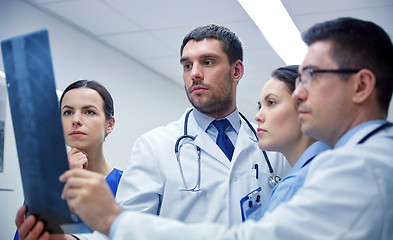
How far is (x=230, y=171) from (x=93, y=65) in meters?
2.57

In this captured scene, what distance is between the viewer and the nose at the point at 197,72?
5.44 feet

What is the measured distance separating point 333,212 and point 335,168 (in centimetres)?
8

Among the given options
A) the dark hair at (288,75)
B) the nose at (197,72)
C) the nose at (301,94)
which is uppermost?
the nose at (197,72)

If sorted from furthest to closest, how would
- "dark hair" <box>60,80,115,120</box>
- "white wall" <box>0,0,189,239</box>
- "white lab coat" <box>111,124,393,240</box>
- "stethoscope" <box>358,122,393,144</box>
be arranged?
1. "white wall" <box>0,0,189,239</box>
2. "dark hair" <box>60,80,115,120</box>
3. "stethoscope" <box>358,122,393,144</box>
4. "white lab coat" <box>111,124,393,240</box>

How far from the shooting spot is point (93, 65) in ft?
Result: 12.4

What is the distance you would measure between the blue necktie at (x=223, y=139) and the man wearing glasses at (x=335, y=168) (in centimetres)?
65

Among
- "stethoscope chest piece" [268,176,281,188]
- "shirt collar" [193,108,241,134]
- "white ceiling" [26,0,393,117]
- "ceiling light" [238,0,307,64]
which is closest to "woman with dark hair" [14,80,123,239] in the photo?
"shirt collar" [193,108,241,134]

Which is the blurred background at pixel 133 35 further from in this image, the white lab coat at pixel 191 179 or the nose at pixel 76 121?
the white lab coat at pixel 191 179

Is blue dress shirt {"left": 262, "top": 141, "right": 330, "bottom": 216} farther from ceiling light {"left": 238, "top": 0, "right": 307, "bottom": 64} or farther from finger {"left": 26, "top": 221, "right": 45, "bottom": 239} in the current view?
ceiling light {"left": 238, "top": 0, "right": 307, "bottom": 64}

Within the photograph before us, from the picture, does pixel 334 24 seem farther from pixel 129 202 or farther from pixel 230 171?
pixel 129 202

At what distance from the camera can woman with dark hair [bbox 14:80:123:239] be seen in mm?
1778

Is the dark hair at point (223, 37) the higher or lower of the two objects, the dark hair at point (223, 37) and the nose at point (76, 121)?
the higher

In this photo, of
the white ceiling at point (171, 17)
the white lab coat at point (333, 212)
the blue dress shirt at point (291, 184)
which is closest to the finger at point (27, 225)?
the white lab coat at point (333, 212)

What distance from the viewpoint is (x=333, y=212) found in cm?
76
